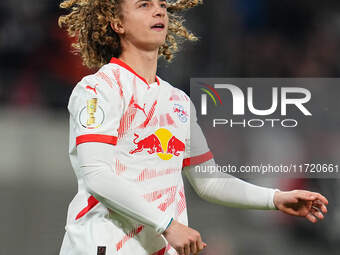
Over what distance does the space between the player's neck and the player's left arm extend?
0.86 ft

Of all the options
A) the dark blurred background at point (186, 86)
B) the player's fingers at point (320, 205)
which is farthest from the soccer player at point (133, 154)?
the dark blurred background at point (186, 86)

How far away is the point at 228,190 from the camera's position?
247 centimetres

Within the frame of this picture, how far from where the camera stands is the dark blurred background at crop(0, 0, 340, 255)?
4.81 meters

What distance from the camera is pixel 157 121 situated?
7.52 feet

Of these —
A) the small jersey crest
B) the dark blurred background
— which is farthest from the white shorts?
the dark blurred background

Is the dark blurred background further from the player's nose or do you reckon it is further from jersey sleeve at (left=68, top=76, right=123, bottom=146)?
jersey sleeve at (left=68, top=76, right=123, bottom=146)

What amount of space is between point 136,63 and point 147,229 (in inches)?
24.2

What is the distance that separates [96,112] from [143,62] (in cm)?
36

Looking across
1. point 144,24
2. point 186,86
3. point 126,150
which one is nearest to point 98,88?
point 126,150

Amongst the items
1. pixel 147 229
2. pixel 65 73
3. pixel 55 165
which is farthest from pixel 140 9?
pixel 65 73

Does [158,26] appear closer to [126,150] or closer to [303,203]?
[126,150]

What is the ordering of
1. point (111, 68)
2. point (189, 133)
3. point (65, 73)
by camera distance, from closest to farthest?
point (111, 68) → point (189, 133) → point (65, 73)

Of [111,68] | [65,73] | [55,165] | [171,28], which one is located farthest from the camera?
[65,73]

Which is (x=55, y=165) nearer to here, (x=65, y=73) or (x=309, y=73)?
(x=65, y=73)
